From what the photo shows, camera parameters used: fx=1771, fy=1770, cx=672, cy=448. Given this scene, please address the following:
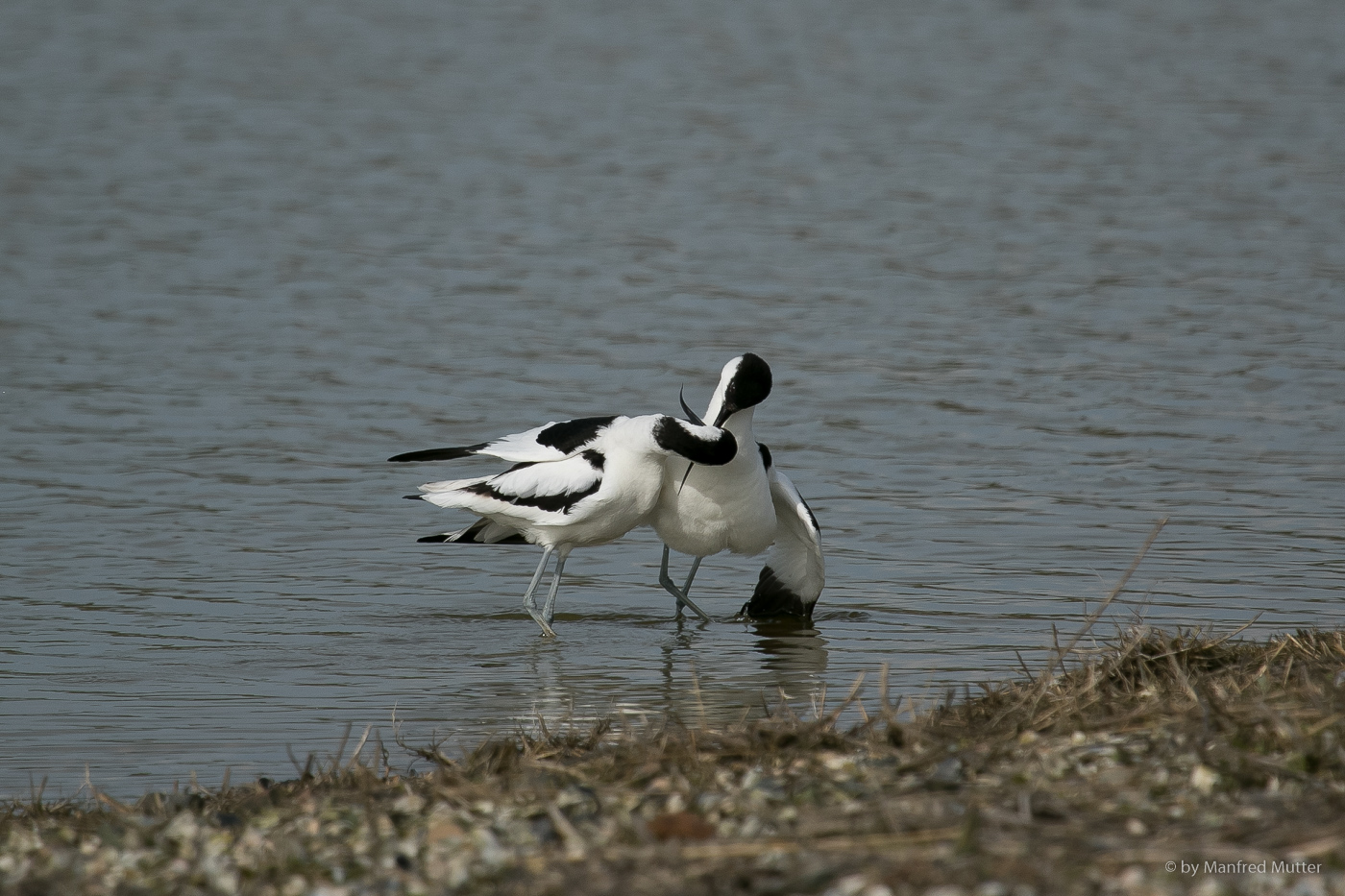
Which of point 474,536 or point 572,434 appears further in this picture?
point 474,536

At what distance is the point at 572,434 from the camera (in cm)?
835

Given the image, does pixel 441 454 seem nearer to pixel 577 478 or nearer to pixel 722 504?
pixel 577 478

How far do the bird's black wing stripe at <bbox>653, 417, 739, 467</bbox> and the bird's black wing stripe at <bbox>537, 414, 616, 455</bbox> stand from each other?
49 centimetres

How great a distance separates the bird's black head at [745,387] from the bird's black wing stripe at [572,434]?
58 centimetres

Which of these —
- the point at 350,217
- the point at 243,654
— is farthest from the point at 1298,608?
the point at 350,217

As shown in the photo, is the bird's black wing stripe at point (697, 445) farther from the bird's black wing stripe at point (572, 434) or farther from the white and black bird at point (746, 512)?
the bird's black wing stripe at point (572, 434)

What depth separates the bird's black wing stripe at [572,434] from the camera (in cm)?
827

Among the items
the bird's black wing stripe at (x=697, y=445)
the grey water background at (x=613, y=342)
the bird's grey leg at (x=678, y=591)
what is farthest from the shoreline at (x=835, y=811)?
the bird's grey leg at (x=678, y=591)

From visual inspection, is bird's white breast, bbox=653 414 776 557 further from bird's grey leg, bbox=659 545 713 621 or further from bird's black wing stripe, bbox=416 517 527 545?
bird's black wing stripe, bbox=416 517 527 545

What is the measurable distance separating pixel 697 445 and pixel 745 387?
447mm

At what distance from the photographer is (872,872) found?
3789 mm

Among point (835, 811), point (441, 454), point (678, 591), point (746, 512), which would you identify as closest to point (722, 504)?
point (746, 512)

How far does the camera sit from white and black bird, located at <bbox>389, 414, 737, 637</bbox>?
7.95m

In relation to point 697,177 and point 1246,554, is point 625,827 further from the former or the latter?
point 697,177
